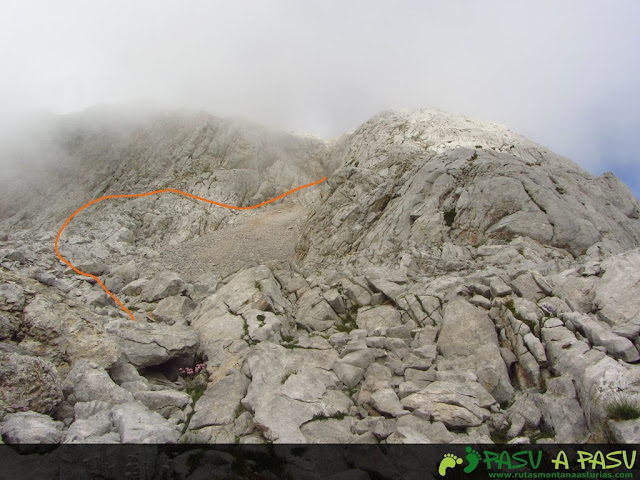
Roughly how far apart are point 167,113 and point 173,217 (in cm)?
3015

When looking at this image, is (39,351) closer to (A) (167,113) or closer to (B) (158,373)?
(B) (158,373)

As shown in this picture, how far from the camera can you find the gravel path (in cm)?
4325

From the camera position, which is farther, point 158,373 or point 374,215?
point 374,215

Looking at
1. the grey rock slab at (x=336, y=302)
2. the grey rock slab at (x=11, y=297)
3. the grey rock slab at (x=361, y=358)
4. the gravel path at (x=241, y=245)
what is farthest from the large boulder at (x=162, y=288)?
the grey rock slab at (x=361, y=358)

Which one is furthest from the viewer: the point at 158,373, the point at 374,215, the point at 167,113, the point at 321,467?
the point at 167,113

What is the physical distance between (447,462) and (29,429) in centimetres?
1101

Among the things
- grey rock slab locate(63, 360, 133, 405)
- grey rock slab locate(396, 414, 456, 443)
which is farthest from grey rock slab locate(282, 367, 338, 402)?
grey rock slab locate(63, 360, 133, 405)

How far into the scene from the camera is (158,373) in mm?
17141

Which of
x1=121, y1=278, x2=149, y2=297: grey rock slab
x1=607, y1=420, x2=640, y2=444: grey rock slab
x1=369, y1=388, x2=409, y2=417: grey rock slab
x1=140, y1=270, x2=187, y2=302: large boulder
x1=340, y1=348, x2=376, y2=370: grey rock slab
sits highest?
x1=607, y1=420, x2=640, y2=444: grey rock slab

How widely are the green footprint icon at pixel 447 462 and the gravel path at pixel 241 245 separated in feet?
96.0

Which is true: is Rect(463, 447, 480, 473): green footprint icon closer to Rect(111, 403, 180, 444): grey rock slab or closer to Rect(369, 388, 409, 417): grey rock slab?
Rect(369, 388, 409, 417): grey rock slab

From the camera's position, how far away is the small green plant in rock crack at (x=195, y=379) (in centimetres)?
1499

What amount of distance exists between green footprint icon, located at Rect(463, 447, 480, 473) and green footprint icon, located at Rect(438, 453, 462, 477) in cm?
24

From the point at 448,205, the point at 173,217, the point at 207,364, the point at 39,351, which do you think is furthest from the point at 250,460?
the point at 173,217
